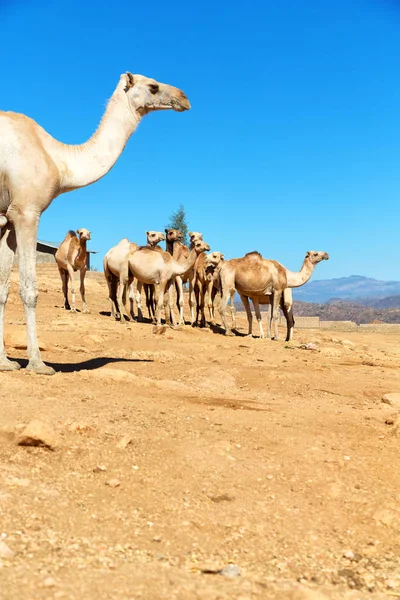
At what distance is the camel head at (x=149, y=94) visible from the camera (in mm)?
7836

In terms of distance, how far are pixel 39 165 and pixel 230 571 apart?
5.30 m

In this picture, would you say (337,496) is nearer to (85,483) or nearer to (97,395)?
(85,483)

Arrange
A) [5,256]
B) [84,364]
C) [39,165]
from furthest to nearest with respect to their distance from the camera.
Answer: [84,364] → [5,256] → [39,165]

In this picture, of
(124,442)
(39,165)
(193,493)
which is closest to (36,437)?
(124,442)

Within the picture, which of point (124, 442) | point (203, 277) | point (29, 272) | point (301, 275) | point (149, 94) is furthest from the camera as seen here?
point (203, 277)

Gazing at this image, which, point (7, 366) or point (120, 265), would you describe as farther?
point (120, 265)

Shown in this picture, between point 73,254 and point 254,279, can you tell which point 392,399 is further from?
point 73,254

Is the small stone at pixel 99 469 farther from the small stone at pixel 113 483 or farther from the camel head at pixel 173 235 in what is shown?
the camel head at pixel 173 235

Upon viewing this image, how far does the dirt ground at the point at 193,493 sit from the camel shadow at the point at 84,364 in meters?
0.86

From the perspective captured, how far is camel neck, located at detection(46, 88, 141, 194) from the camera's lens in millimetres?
7348

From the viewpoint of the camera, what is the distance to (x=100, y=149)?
25.0 ft

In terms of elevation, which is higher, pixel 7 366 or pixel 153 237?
pixel 153 237

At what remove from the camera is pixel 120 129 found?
773 centimetres

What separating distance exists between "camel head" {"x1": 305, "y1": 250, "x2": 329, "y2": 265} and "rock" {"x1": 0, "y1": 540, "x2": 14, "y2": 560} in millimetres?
15994
